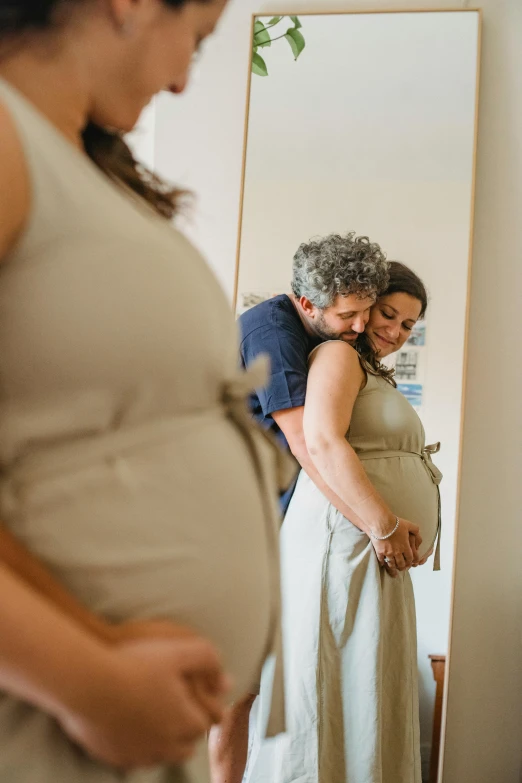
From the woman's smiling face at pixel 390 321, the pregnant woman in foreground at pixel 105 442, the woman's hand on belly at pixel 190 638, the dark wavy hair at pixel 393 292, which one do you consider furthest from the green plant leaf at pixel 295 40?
the woman's hand on belly at pixel 190 638

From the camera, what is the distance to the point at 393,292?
1.68 metres

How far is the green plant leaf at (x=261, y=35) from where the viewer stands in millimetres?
1977

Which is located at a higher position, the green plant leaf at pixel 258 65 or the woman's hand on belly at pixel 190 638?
the green plant leaf at pixel 258 65

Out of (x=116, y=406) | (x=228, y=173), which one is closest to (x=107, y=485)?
(x=116, y=406)

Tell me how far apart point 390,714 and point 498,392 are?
35.6 inches

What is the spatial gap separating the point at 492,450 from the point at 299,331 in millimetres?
729

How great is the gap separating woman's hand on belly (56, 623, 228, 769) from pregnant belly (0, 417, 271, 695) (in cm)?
3

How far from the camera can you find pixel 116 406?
0.41m

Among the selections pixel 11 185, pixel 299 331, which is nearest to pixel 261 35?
pixel 299 331

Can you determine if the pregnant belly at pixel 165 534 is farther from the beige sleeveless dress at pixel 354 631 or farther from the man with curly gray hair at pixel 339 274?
the man with curly gray hair at pixel 339 274

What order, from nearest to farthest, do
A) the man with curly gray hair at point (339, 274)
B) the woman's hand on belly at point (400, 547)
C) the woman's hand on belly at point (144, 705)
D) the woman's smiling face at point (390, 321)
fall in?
the woman's hand on belly at point (144, 705), the woman's hand on belly at point (400, 547), the man with curly gray hair at point (339, 274), the woman's smiling face at point (390, 321)

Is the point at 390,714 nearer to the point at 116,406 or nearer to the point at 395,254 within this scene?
the point at 395,254

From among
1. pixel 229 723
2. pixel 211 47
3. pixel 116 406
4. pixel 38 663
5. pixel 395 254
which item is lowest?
pixel 229 723

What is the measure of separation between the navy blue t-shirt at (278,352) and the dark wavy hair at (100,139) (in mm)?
784
